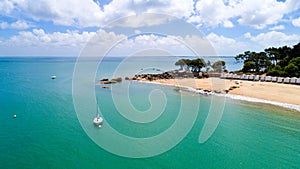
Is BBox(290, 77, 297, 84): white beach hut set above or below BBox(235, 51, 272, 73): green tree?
below

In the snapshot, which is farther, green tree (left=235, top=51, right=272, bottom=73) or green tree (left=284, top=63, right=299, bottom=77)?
green tree (left=235, top=51, right=272, bottom=73)

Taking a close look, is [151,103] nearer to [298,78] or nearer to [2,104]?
[2,104]

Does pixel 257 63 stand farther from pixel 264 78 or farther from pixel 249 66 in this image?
pixel 264 78

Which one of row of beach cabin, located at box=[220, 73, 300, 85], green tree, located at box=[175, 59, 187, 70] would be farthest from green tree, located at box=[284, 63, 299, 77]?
green tree, located at box=[175, 59, 187, 70]

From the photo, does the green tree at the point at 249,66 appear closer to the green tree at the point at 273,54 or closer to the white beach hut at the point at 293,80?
the green tree at the point at 273,54

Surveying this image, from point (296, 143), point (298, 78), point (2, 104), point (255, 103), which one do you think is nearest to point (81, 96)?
point (2, 104)

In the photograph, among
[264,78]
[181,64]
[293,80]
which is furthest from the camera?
[181,64]

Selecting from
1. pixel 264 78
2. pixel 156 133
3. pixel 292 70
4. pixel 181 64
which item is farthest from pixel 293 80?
pixel 156 133

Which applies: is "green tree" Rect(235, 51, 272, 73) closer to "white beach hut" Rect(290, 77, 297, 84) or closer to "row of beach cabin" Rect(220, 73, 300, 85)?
"row of beach cabin" Rect(220, 73, 300, 85)

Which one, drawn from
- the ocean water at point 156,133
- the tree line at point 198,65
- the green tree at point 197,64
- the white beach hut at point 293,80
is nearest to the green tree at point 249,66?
the tree line at point 198,65

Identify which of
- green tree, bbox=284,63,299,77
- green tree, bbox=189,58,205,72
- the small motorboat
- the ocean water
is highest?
green tree, bbox=189,58,205,72

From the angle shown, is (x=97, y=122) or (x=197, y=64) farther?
(x=197, y=64)
